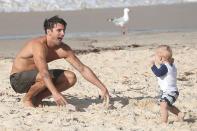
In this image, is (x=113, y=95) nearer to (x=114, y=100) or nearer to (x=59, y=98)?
(x=114, y=100)

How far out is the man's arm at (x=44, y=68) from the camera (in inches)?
266

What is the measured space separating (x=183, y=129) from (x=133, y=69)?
4.03 metres

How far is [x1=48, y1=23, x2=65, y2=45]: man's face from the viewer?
699cm

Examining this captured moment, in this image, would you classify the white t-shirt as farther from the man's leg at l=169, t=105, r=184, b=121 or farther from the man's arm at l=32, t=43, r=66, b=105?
the man's arm at l=32, t=43, r=66, b=105

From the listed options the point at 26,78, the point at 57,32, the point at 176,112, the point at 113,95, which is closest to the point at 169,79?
the point at 176,112

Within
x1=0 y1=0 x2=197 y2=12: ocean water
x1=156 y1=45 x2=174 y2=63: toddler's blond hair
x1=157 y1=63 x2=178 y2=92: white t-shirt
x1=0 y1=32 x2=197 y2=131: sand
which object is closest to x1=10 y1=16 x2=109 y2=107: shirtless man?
x1=0 y1=32 x2=197 y2=131: sand

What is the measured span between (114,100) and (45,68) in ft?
4.30

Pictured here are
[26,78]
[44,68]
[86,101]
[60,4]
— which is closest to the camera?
[44,68]

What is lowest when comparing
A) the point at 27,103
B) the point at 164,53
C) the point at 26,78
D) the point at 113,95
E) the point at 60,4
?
the point at 27,103

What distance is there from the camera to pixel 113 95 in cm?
837

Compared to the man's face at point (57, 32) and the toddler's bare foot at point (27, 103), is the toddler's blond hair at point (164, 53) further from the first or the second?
the toddler's bare foot at point (27, 103)

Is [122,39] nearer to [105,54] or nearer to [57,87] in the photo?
[105,54]

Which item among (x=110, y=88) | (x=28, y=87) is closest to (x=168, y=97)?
Result: (x=28, y=87)

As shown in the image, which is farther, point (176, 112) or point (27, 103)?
point (27, 103)
